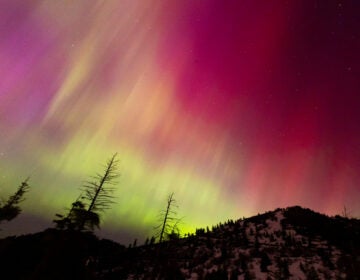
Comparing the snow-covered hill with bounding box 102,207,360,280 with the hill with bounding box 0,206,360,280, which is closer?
the hill with bounding box 0,206,360,280

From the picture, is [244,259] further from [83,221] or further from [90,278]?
[83,221]

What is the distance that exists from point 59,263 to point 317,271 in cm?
1482

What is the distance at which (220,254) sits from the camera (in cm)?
2364

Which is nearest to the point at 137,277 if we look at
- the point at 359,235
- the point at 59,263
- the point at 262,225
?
the point at 59,263

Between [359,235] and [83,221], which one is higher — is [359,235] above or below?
above

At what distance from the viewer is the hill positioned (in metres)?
14.9

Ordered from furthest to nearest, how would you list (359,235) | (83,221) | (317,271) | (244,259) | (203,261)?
(83,221)
(359,235)
(203,261)
(244,259)
(317,271)

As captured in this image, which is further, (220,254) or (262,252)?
(220,254)

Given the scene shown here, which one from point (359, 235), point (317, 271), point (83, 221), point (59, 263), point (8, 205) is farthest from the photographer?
point (8, 205)

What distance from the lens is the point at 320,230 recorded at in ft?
92.2

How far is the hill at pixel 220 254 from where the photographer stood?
1490cm

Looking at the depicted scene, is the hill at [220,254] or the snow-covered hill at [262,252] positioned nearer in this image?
the hill at [220,254]

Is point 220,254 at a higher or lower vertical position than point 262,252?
lower

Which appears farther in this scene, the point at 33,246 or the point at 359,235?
the point at 359,235
